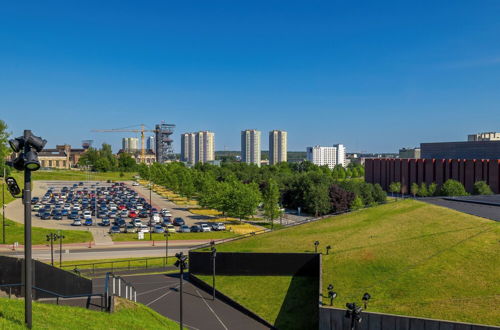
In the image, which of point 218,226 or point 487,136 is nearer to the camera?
point 218,226

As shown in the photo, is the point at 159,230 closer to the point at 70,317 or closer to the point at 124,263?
the point at 124,263

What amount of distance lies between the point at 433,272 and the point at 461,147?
112702mm

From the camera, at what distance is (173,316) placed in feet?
77.4

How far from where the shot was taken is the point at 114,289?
18.3 m

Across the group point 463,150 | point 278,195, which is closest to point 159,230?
point 278,195

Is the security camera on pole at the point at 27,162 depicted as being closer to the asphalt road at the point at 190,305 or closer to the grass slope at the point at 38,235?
the asphalt road at the point at 190,305

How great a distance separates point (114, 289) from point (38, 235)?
129 ft

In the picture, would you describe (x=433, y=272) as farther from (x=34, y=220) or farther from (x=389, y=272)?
(x=34, y=220)

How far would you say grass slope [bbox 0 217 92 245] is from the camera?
1962 inches

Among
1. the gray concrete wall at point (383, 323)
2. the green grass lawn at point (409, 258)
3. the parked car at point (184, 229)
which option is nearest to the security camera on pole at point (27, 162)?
the gray concrete wall at point (383, 323)

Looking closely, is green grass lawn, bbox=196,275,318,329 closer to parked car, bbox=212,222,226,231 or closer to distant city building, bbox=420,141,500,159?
parked car, bbox=212,222,226,231

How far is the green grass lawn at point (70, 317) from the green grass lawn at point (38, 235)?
3915 cm

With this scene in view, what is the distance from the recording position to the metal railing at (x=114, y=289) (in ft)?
49.8

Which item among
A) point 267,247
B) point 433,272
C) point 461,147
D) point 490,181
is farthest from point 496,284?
point 461,147
